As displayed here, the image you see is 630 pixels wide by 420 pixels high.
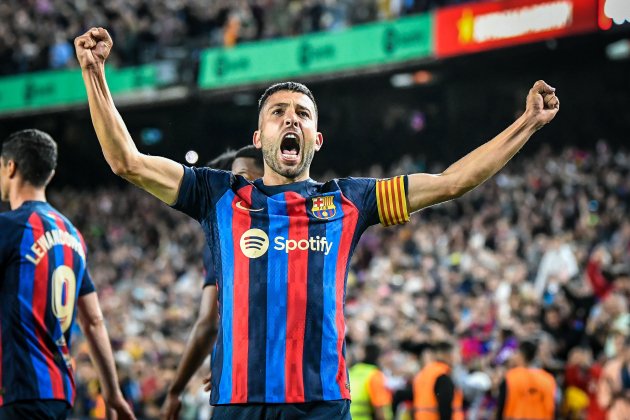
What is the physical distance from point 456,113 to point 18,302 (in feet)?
62.5

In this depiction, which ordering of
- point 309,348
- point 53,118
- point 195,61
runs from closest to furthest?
point 309,348, point 195,61, point 53,118

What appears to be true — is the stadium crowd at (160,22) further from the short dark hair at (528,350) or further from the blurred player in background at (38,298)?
the blurred player in background at (38,298)

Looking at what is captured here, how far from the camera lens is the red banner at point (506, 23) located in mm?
17047

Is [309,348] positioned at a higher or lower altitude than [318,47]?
lower

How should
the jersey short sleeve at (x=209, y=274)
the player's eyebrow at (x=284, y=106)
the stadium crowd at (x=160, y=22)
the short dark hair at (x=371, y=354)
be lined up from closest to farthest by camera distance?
the player's eyebrow at (x=284, y=106), the jersey short sleeve at (x=209, y=274), the short dark hair at (x=371, y=354), the stadium crowd at (x=160, y=22)

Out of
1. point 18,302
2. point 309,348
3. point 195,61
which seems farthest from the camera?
point 195,61

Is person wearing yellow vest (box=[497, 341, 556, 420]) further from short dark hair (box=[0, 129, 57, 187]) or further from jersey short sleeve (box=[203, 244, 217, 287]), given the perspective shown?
short dark hair (box=[0, 129, 57, 187])

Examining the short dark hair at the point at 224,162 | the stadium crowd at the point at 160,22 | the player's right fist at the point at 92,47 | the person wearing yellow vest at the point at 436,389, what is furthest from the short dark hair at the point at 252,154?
the stadium crowd at the point at 160,22

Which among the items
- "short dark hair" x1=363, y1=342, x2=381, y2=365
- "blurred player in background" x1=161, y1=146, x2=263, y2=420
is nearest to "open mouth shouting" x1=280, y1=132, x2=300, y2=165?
"blurred player in background" x1=161, y1=146, x2=263, y2=420

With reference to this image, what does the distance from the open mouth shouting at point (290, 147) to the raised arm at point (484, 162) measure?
44cm

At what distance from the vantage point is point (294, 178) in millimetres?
3803

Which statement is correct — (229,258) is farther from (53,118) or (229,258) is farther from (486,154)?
(53,118)

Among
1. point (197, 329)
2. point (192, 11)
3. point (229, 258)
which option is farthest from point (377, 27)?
point (229, 258)

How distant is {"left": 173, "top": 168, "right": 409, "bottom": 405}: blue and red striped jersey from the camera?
3.48m
